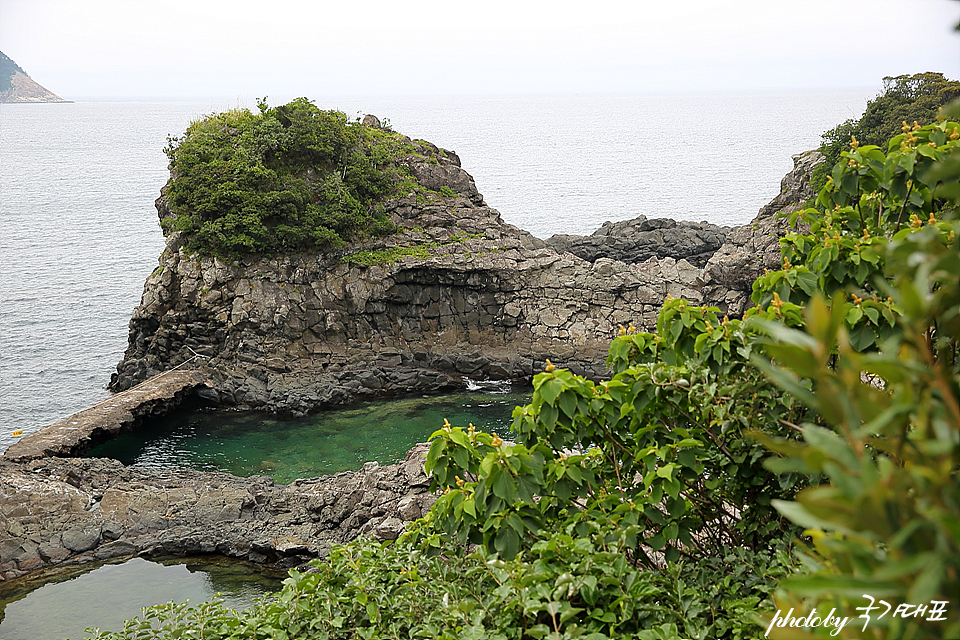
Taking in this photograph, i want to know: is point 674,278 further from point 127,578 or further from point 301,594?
point 301,594

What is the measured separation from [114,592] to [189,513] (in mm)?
3293

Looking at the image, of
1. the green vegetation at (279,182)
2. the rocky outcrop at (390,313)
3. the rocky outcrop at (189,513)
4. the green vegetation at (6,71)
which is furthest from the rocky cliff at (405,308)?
the green vegetation at (6,71)

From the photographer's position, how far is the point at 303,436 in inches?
984

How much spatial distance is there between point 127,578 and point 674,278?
23875mm

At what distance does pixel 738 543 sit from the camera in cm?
608

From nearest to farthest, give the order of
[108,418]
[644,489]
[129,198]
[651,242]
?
[644,489], [108,418], [651,242], [129,198]

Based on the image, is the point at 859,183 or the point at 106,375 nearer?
the point at 859,183

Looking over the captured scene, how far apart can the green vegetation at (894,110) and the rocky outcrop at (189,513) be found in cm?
2128

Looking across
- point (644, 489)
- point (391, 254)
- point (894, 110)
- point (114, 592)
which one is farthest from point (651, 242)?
point (644, 489)

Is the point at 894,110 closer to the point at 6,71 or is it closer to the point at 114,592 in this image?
the point at 114,592

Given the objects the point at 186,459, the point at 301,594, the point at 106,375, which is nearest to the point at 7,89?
the point at 106,375

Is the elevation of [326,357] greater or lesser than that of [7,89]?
lesser

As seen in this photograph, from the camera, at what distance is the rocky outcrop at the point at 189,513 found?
16.8m

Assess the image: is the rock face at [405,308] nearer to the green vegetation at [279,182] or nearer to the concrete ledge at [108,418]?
the concrete ledge at [108,418]
